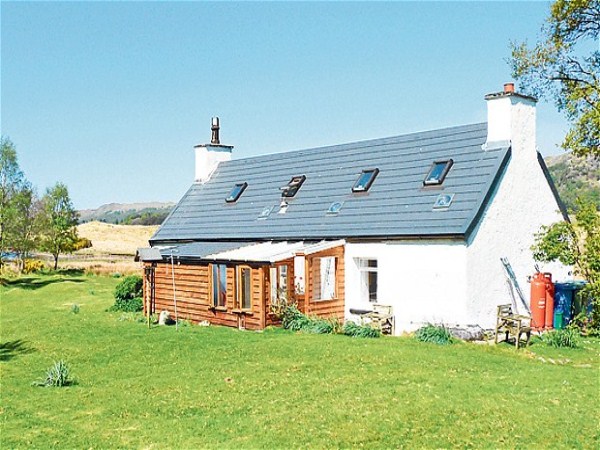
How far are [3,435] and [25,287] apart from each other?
3257 centimetres

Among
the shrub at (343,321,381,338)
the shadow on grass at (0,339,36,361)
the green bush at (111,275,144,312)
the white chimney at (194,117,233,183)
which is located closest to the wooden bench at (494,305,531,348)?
the shrub at (343,321,381,338)

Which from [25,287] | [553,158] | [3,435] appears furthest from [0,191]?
[553,158]

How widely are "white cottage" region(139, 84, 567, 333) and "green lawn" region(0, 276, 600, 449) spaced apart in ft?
8.52

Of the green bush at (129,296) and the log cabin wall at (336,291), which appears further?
the green bush at (129,296)

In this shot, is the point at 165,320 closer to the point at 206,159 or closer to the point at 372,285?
the point at 372,285

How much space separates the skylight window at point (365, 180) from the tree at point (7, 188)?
1028 inches

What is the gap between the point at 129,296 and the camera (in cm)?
3039

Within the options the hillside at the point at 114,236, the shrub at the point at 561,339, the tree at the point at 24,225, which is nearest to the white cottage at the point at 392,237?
the shrub at the point at 561,339

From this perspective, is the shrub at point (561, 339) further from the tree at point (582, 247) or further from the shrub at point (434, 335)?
the shrub at point (434, 335)

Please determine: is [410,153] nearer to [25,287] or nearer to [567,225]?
[567,225]

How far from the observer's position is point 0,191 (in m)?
43.2

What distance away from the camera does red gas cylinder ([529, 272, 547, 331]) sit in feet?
71.4

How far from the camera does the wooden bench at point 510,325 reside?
1877 centimetres

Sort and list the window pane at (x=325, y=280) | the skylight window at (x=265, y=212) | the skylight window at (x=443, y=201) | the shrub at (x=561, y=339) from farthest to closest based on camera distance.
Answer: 1. the skylight window at (x=265, y=212)
2. the window pane at (x=325, y=280)
3. the skylight window at (x=443, y=201)
4. the shrub at (x=561, y=339)
